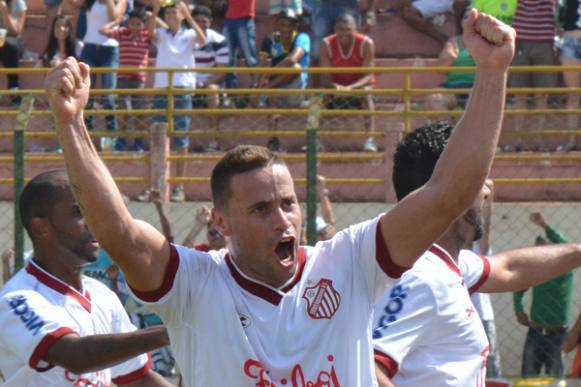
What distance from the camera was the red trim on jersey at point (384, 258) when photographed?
344 centimetres

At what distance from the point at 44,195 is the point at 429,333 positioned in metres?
1.89

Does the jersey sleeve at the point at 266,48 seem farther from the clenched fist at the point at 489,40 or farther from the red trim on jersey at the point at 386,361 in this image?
the clenched fist at the point at 489,40

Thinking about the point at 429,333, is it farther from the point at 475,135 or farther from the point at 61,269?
the point at 61,269

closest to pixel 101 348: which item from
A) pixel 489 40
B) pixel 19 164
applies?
pixel 489 40

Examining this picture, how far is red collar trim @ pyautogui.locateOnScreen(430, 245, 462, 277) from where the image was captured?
14.3 feet

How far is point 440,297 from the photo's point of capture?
418 cm

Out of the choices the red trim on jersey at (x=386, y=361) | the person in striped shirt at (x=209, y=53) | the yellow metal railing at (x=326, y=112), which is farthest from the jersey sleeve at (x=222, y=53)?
the red trim on jersey at (x=386, y=361)

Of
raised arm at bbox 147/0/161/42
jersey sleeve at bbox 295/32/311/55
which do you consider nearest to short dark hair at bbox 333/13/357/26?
jersey sleeve at bbox 295/32/311/55

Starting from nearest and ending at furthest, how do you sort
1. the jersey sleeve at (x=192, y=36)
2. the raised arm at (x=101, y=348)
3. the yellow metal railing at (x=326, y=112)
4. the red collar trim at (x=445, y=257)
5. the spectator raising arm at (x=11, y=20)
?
the raised arm at (x=101, y=348) → the red collar trim at (x=445, y=257) → the yellow metal railing at (x=326, y=112) → the jersey sleeve at (x=192, y=36) → the spectator raising arm at (x=11, y=20)

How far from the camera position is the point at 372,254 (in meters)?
3.47

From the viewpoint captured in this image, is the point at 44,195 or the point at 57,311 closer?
the point at 57,311

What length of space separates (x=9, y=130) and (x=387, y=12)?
4.31 m

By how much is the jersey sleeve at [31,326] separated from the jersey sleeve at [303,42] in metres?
7.57

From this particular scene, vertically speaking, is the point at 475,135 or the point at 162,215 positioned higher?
the point at 475,135
